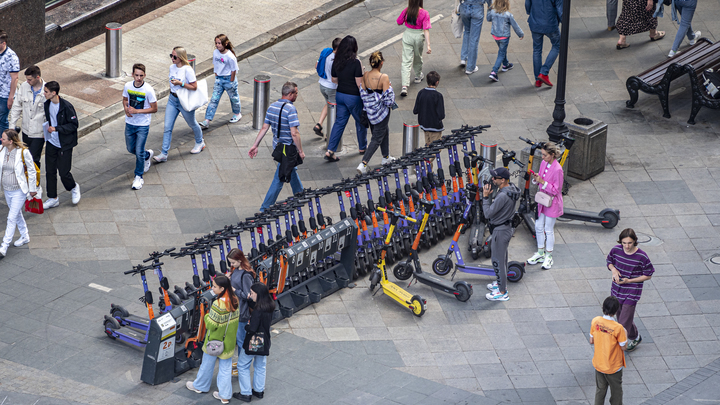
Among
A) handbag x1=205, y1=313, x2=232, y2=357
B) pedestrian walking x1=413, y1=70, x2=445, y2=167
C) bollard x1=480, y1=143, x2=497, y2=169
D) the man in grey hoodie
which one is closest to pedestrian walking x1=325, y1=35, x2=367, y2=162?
pedestrian walking x1=413, y1=70, x2=445, y2=167

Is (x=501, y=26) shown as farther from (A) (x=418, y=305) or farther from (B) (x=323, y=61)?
(A) (x=418, y=305)

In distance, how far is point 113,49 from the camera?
17.5 m

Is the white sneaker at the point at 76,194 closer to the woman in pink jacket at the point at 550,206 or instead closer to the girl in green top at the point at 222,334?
the girl in green top at the point at 222,334

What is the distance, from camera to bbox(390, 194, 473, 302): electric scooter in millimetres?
12633

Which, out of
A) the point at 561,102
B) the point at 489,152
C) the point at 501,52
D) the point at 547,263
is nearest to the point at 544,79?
the point at 501,52

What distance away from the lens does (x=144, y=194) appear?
48.8 ft

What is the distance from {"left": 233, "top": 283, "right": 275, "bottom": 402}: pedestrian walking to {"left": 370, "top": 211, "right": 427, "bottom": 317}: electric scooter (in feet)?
7.08

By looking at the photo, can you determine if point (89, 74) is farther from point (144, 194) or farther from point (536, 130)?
point (536, 130)

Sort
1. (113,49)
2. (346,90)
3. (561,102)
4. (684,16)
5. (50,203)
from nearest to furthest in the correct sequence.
A: 1. (50,203)
2. (561,102)
3. (346,90)
4. (113,49)
5. (684,16)

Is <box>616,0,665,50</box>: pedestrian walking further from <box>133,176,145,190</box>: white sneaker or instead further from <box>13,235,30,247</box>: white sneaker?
<box>13,235,30,247</box>: white sneaker

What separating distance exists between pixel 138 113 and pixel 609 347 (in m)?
7.33

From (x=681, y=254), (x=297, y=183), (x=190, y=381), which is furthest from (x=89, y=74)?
(x=681, y=254)

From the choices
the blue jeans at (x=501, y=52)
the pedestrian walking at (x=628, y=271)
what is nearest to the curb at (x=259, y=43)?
the blue jeans at (x=501, y=52)

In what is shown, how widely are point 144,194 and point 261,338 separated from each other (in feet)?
16.2
